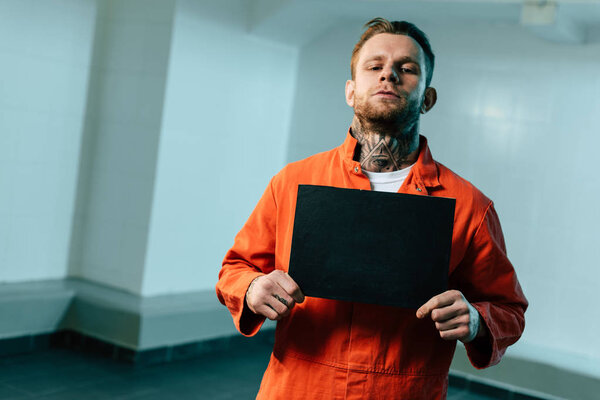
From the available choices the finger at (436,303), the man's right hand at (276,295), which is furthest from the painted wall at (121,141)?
the finger at (436,303)

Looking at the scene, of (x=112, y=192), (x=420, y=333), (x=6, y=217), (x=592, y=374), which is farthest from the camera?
(x=112, y=192)

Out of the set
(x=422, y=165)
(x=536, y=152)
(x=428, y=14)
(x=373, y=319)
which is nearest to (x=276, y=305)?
(x=373, y=319)

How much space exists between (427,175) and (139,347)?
9.92 ft

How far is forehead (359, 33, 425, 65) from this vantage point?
139 cm

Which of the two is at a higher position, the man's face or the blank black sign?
the man's face

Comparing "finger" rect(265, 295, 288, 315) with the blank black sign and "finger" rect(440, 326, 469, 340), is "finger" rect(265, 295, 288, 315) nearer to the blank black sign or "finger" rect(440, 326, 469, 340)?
the blank black sign

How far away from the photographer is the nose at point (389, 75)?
1.36m

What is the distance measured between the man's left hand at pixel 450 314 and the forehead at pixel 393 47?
0.50 m

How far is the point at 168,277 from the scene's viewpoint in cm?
447

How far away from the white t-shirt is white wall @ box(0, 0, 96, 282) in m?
3.20

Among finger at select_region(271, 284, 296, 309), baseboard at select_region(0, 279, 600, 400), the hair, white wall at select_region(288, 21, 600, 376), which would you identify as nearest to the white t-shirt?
the hair

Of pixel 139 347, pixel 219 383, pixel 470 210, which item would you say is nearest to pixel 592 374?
pixel 219 383

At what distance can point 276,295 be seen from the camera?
4.11 ft

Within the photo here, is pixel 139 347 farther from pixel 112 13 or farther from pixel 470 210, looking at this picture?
pixel 470 210
